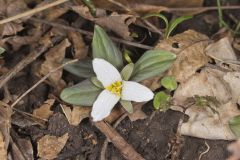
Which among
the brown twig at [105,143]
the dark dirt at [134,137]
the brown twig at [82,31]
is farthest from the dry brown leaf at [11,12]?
the brown twig at [105,143]

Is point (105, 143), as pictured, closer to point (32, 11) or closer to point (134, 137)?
point (134, 137)

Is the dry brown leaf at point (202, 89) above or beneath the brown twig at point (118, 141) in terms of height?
above

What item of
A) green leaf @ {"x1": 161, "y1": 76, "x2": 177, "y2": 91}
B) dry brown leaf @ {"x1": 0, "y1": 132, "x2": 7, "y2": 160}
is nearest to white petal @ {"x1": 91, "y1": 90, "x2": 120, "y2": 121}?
green leaf @ {"x1": 161, "y1": 76, "x2": 177, "y2": 91}

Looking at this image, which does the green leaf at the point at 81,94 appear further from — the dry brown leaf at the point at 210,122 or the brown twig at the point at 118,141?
the dry brown leaf at the point at 210,122

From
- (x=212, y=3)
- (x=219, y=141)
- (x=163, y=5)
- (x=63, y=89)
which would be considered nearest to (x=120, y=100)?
(x=63, y=89)

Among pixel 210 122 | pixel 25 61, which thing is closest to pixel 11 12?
pixel 25 61

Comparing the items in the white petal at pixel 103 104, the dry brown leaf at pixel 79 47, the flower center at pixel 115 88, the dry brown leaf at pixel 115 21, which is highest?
the dry brown leaf at pixel 115 21

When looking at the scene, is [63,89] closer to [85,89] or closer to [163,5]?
[85,89]
